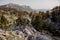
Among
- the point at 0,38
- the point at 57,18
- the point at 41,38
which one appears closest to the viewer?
the point at 0,38

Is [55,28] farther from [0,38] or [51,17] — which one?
[0,38]

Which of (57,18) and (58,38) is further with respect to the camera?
(57,18)

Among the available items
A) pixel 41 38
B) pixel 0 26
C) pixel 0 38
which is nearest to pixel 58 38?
pixel 41 38

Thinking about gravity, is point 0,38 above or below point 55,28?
above

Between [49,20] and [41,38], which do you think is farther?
[49,20]

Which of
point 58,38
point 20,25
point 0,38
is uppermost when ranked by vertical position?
point 0,38

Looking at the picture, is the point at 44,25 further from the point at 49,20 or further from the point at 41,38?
the point at 41,38

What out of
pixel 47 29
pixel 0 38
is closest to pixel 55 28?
pixel 47 29

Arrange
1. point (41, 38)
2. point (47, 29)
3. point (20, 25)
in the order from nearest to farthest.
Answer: point (41, 38) → point (20, 25) → point (47, 29)

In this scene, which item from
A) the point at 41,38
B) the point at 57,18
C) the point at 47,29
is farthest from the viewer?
the point at 57,18
